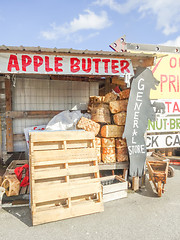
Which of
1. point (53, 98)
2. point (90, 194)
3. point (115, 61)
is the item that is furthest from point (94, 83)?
point (90, 194)

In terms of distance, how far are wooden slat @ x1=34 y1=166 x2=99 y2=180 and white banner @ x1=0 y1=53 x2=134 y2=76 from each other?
2.29m

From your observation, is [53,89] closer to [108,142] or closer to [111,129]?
[111,129]

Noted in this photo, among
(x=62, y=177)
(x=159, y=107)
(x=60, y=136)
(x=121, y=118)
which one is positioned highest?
(x=159, y=107)

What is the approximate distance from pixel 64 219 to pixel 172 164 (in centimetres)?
530

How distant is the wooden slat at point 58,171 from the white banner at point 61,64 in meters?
2.29

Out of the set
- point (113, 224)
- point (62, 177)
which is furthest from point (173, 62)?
point (113, 224)

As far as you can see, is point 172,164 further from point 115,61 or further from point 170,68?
point 115,61

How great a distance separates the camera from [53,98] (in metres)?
6.73

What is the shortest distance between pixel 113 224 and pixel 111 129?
91.3 inches

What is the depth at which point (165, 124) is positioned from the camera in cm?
627

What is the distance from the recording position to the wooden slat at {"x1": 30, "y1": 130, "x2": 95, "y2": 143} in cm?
393

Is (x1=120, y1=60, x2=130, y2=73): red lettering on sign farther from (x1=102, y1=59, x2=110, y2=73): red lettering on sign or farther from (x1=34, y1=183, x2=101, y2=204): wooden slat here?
(x1=34, y1=183, x2=101, y2=204): wooden slat

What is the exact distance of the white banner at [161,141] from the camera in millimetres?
6086

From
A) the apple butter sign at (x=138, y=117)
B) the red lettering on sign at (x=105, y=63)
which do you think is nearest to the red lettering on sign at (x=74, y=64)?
the red lettering on sign at (x=105, y=63)
